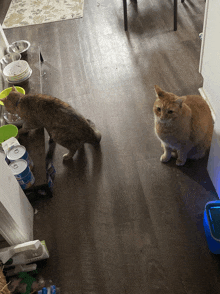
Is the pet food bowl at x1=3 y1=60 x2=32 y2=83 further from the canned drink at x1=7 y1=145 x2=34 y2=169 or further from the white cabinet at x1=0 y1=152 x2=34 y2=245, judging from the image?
the white cabinet at x1=0 y1=152 x2=34 y2=245

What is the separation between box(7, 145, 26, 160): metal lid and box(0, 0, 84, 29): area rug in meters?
2.31

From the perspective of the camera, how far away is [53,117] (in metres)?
1.75

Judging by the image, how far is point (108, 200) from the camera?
1.77m

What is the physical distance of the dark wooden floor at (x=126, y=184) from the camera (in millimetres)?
1465

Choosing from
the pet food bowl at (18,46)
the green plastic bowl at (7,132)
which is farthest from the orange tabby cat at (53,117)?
the pet food bowl at (18,46)

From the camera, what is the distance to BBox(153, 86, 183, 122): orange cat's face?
1428mm

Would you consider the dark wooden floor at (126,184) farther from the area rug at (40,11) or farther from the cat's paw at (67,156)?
the area rug at (40,11)

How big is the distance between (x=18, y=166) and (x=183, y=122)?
1041mm

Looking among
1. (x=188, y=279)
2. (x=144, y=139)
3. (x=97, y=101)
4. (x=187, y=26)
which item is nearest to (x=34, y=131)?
(x=97, y=101)

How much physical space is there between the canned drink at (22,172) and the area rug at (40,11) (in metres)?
2.42

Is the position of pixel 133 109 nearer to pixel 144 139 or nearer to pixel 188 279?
pixel 144 139

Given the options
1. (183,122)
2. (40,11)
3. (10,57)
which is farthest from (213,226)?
(40,11)

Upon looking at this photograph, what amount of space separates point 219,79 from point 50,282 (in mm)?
1510

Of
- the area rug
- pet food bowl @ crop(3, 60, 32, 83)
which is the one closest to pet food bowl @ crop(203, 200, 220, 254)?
pet food bowl @ crop(3, 60, 32, 83)
